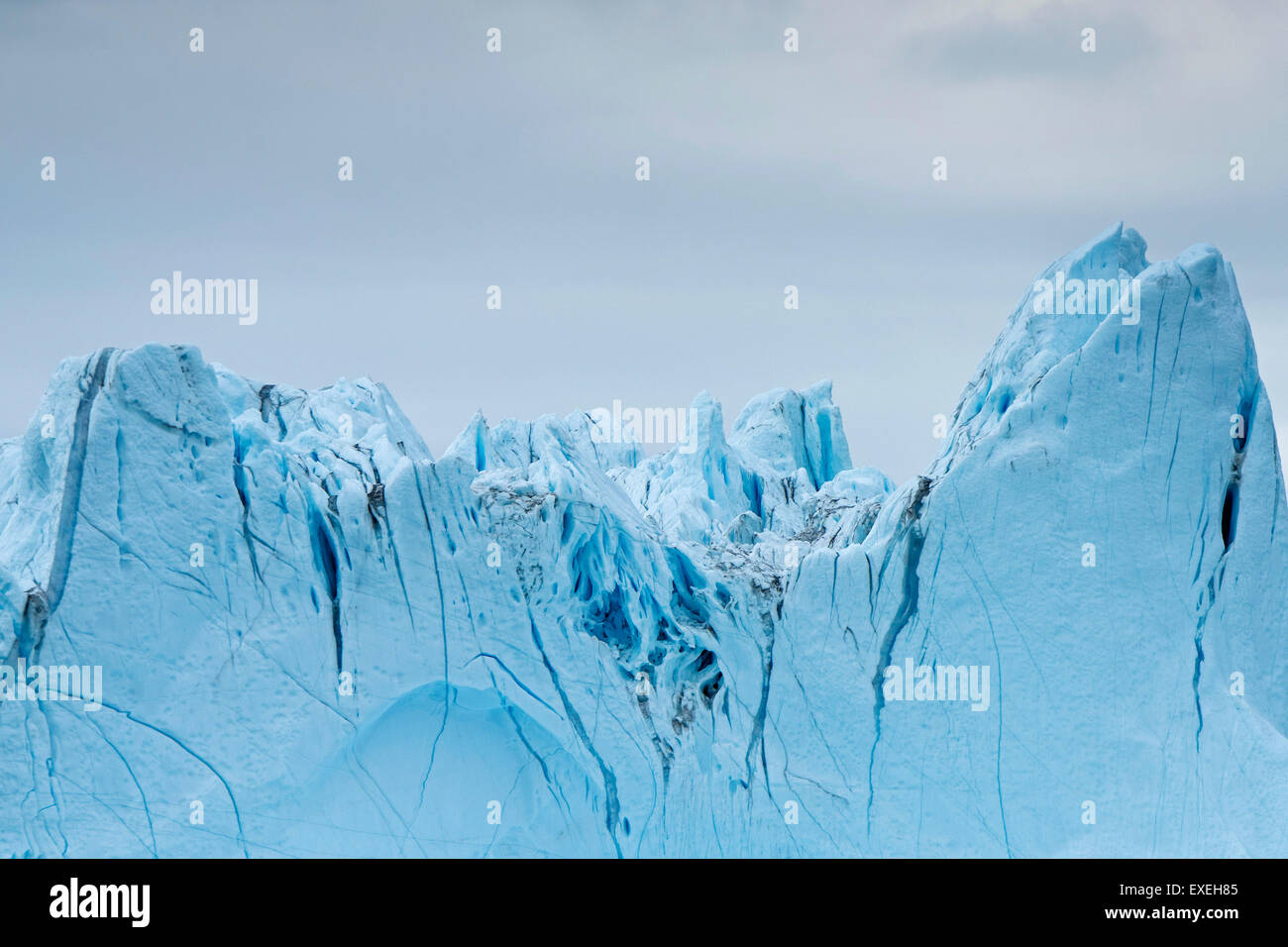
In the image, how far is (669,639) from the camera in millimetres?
11078

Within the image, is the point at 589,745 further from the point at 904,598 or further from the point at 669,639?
the point at 904,598

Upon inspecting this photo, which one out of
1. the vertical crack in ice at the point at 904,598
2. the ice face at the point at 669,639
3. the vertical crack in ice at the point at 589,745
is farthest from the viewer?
the vertical crack in ice at the point at 904,598

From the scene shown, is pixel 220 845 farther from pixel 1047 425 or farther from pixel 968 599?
pixel 1047 425

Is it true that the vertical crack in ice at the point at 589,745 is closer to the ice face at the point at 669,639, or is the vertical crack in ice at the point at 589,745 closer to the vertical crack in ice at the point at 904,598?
the ice face at the point at 669,639

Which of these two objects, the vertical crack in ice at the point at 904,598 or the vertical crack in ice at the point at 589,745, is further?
the vertical crack in ice at the point at 904,598

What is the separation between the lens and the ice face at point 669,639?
9781mm

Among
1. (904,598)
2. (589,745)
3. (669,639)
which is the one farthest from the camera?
(669,639)

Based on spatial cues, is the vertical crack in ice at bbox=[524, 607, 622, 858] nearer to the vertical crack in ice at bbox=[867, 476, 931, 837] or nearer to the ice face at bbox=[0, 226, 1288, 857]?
the ice face at bbox=[0, 226, 1288, 857]

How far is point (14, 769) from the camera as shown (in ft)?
30.4

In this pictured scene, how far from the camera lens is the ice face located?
9781mm

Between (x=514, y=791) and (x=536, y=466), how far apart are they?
2.93 metres

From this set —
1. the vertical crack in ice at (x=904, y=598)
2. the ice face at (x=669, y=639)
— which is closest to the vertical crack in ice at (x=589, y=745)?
the ice face at (x=669, y=639)

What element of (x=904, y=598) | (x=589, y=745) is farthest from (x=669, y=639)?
(x=904, y=598)

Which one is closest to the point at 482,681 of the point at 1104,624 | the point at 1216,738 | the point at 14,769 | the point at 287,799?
the point at 287,799
